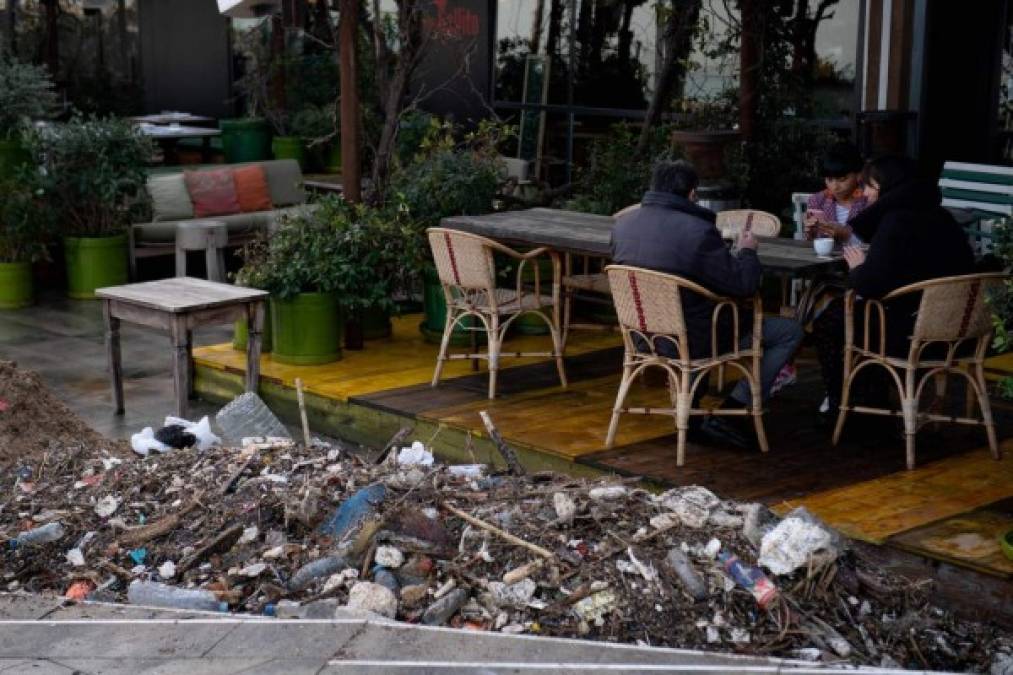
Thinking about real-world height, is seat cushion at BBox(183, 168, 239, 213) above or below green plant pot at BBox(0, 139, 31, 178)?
below

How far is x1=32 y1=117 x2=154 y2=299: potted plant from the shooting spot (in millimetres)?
11867

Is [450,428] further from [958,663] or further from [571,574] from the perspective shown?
[958,663]

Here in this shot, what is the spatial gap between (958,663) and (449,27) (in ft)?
22.3

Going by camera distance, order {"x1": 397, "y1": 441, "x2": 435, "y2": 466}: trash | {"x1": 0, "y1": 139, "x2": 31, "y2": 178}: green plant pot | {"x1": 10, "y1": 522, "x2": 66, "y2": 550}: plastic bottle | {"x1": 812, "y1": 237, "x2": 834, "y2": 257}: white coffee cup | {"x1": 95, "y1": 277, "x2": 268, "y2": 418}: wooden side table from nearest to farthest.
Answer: {"x1": 10, "y1": 522, "x2": 66, "y2": 550}: plastic bottle < {"x1": 397, "y1": 441, "x2": 435, "y2": 466}: trash < {"x1": 812, "y1": 237, "x2": 834, "y2": 257}: white coffee cup < {"x1": 95, "y1": 277, "x2": 268, "y2": 418}: wooden side table < {"x1": 0, "y1": 139, "x2": 31, "y2": 178}: green plant pot

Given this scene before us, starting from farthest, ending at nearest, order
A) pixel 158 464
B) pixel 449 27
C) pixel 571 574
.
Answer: pixel 449 27 < pixel 158 464 < pixel 571 574

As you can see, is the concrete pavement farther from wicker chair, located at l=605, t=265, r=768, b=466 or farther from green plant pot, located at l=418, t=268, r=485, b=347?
green plant pot, located at l=418, t=268, r=485, b=347

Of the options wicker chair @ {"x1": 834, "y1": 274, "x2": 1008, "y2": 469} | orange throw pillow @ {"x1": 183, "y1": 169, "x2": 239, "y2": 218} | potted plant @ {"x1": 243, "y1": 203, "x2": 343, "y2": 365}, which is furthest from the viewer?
orange throw pillow @ {"x1": 183, "y1": 169, "x2": 239, "y2": 218}

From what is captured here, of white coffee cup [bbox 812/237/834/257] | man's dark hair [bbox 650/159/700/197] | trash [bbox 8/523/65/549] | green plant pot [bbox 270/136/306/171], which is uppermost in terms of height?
man's dark hair [bbox 650/159/700/197]

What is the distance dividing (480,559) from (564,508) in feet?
1.20

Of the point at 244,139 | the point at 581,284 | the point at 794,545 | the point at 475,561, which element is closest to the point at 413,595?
the point at 475,561

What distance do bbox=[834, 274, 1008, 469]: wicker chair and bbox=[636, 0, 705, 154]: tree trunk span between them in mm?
4506

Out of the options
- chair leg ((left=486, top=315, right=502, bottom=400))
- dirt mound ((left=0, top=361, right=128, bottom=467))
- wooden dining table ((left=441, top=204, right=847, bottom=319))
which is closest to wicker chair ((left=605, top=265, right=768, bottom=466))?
wooden dining table ((left=441, top=204, right=847, bottom=319))

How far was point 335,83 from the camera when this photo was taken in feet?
59.0

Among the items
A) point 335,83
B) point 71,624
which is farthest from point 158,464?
point 335,83
